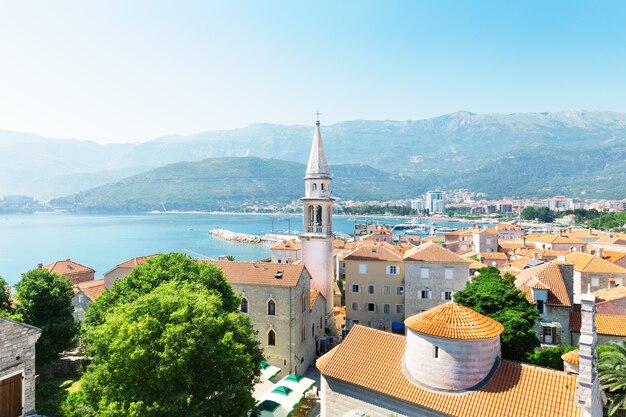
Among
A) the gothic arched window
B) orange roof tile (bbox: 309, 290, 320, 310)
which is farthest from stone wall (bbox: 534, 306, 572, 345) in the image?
the gothic arched window

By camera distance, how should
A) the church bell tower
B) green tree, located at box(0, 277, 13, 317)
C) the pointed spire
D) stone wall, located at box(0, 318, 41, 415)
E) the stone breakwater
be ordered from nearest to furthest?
stone wall, located at box(0, 318, 41, 415)
green tree, located at box(0, 277, 13, 317)
the church bell tower
the pointed spire
the stone breakwater

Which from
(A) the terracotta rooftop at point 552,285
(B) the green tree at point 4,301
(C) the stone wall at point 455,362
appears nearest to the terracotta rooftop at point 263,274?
(B) the green tree at point 4,301

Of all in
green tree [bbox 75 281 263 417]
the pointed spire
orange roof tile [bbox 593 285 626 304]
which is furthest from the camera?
the pointed spire

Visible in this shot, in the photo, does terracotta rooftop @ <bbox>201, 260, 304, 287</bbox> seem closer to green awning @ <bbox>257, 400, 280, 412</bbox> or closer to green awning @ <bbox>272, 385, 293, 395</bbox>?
green awning @ <bbox>272, 385, 293, 395</bbox>

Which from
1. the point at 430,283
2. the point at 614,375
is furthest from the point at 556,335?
the point at 430,283

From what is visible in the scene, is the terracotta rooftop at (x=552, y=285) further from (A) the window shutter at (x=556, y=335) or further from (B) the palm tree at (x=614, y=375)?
(B) the palm tree at (x=614, y=375)
